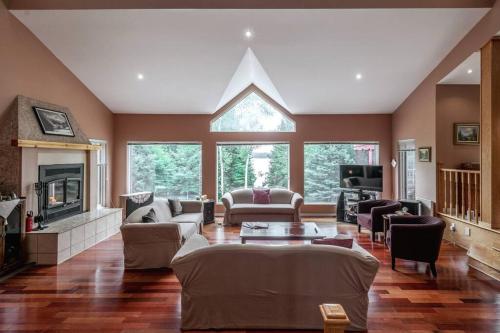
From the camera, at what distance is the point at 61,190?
580cm

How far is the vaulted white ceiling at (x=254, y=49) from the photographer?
502 cm

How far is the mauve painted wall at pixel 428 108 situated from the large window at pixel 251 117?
8.93 feet

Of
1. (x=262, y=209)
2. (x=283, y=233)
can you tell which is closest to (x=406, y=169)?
(x=262, y=209)

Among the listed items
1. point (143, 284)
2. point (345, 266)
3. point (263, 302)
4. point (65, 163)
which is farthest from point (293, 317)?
point (65, 163)

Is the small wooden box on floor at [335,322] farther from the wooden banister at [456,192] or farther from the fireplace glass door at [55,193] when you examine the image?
the fireplace glass door at [55,193]

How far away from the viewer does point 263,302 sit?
291cm

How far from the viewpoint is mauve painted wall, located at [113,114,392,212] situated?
8.55 metres

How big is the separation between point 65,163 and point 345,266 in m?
5.27

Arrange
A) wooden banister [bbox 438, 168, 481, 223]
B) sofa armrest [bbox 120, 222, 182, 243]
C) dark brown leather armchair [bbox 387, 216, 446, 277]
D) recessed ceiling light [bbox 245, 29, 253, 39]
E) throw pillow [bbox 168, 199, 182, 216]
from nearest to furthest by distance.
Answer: dark brown leather armchair [bbox 387, 216, 446, 277] < sofa armrest [bbox 120, 222, 182, 243] < recessed ceiling light [bbox 245, 29, 253, 39] < wooden banister [bbox 438, 168, 481, 223] < throw pillow [bbox 168, 199, 182, 216]

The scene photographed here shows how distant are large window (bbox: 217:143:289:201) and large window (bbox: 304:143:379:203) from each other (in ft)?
1.95

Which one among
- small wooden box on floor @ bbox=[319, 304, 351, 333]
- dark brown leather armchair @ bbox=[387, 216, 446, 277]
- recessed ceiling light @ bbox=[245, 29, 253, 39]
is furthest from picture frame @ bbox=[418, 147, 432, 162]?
small wooden box on floor @ bbox=[319, 304, 351, 333]

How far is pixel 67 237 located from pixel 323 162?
20.4 feet

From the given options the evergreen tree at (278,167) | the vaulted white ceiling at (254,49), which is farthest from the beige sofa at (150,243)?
the evergreen tree at (278,167)

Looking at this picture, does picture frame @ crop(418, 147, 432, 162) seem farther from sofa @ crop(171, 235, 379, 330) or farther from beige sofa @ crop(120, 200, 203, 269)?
beige sofa @ crop(120, 200, 203, 269)
